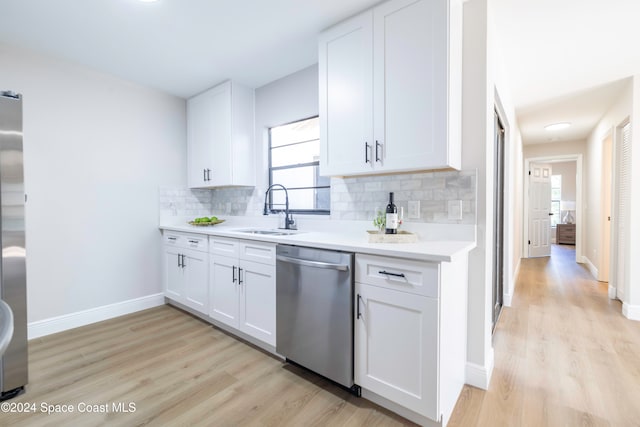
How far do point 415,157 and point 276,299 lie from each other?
133cm

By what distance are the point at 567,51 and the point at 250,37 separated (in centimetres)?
270

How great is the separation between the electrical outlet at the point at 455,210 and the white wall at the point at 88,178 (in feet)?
10.1

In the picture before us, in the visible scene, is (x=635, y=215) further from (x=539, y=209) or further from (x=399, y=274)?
(x=539, y=209)

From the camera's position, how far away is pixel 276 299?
214 centimetres

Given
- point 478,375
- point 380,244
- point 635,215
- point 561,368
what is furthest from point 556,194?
point 380,244

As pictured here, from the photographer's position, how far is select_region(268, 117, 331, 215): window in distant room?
300 centimetres

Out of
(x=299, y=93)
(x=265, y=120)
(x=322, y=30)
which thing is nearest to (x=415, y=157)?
(x=322, y=30)

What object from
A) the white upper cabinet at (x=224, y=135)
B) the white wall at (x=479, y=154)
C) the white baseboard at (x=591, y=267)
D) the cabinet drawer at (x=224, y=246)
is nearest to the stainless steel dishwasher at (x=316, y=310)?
the cabinet drawer at (x=224, y=246)

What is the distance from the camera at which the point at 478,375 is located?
1910mm

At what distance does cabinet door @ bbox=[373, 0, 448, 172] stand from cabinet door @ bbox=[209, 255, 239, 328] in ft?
4.87

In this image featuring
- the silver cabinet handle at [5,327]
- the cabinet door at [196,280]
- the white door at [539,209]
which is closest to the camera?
the silver cabinet handle at [5,327]

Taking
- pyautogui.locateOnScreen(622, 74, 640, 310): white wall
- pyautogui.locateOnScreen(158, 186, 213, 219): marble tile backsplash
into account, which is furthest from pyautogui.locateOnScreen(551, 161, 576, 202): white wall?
pyautogui.locateOnScreen(158, 186, 213, 219): marble tile backsplash

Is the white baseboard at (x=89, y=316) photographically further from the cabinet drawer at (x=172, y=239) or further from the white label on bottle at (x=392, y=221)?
the white label on bottle at (x=392, y=221)

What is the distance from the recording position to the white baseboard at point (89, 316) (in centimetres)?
265
